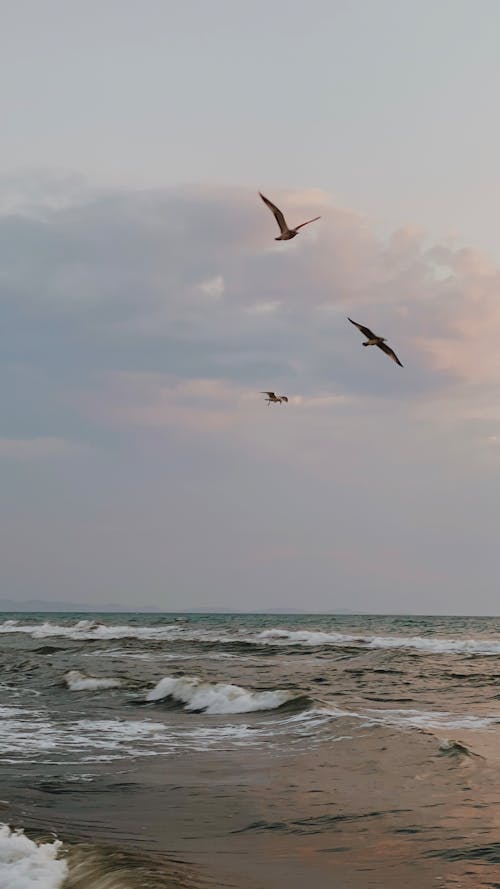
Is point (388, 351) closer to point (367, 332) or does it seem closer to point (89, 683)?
point (367, 332)

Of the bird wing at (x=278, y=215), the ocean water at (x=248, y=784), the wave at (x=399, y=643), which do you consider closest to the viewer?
the ocean water at (x=248, y=784)

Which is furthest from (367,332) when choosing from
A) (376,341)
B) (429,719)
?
(429,719)

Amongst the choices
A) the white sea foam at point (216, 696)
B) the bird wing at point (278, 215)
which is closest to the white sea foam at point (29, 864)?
the bird wing at point (278, 215)

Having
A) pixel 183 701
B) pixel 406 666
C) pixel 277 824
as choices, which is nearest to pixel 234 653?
pixel 406 666

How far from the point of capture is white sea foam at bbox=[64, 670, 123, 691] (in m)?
22.5

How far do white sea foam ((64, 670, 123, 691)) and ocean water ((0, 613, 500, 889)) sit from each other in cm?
8

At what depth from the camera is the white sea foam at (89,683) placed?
22500 mm

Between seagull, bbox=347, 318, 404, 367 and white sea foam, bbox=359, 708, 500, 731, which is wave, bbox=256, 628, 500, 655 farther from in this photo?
seagull, bbox=347, 318, 404, 367

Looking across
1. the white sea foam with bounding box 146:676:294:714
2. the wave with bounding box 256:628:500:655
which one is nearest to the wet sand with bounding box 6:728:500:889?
the white sea foam with bounding box 146:676:294:714

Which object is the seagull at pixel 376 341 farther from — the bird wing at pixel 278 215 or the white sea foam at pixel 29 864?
the white sea foam at pixel 29 864

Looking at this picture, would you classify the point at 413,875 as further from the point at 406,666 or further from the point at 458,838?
the point at 406,666

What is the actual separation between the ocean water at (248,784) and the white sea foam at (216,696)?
64mm

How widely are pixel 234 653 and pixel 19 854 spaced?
31148mm

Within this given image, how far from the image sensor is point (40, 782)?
1081 centimetres
